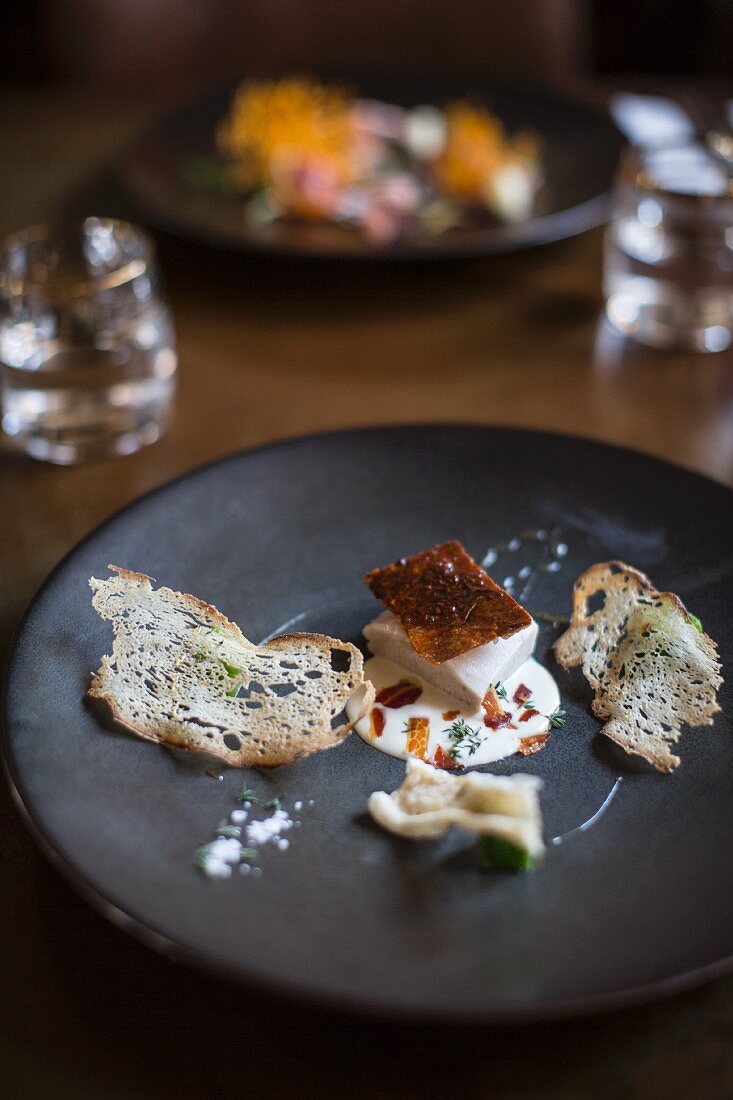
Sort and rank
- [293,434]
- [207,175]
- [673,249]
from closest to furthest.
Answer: [293,434], [673,249], [207,175]

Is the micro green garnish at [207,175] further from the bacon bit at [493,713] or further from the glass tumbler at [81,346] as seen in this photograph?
the bacon bit at [493,713]

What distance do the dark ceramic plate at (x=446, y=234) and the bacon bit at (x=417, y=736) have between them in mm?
1185

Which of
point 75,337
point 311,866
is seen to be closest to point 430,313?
point 75,337

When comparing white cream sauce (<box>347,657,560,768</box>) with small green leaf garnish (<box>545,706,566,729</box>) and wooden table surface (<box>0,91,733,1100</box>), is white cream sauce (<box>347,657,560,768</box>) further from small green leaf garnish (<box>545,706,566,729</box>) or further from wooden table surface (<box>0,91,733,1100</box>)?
wooden table surface (<box>0,91,733,1100</box>)

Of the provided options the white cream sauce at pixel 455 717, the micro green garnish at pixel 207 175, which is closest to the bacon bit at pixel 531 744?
the white cream sauce at pixel 455 717

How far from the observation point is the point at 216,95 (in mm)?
3018

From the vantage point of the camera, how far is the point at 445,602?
1.42m

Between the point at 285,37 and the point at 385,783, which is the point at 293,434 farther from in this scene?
the point at 285,37

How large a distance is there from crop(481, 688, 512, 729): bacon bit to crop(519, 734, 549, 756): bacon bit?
39mm

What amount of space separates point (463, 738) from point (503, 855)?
23 centimetres

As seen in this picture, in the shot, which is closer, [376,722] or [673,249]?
[376,722]

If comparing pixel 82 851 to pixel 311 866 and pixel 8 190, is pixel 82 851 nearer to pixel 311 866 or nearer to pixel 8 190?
pixel 311 866

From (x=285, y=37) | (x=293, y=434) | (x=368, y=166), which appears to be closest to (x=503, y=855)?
(x=293, y=434)

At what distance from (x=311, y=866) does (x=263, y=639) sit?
1.35ft
